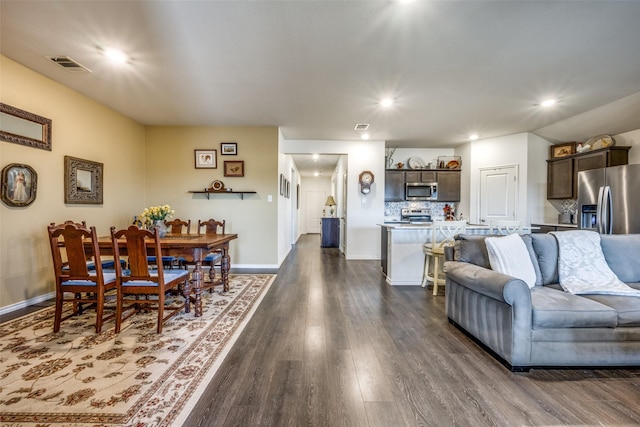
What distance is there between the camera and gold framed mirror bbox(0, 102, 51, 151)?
112 inches

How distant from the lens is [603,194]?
4020mm

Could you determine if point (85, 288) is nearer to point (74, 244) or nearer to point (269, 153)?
point (74, 244)

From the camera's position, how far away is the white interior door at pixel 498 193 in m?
5.48

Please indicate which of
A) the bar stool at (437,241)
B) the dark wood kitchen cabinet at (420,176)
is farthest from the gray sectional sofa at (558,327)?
the dark wood kitchen cabinet at (420,176)

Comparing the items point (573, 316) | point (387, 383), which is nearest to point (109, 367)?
point (387, 383)

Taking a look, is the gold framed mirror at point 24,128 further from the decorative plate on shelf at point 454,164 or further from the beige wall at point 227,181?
the decorative plate on shelf at point 454,164

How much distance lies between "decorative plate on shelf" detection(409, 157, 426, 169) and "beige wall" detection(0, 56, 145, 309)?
581 cm

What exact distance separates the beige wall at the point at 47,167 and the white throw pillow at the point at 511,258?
15.6 feet

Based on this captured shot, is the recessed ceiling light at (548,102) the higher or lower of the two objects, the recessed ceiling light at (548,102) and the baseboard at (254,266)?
the higher

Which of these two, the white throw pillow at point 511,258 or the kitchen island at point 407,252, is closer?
the white throw pillow at point 511,258

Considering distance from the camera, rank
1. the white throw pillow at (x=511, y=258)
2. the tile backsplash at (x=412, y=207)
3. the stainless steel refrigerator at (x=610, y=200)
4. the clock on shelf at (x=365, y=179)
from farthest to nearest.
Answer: the tile backsplash at (x=412, y=207) < the clock on shelf at (x=365, y=179) < the stainless steel refrigerator at (x=610, y=200) < the white throw pillow at (x=511, y=258)

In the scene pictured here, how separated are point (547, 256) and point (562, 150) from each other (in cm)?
406

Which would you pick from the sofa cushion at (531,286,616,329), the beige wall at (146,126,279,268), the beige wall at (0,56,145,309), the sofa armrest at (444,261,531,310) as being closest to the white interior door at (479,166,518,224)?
the sofa armrest at (444,261,531,310)

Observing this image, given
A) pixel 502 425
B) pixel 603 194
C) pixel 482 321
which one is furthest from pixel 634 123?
pixel 502 425
